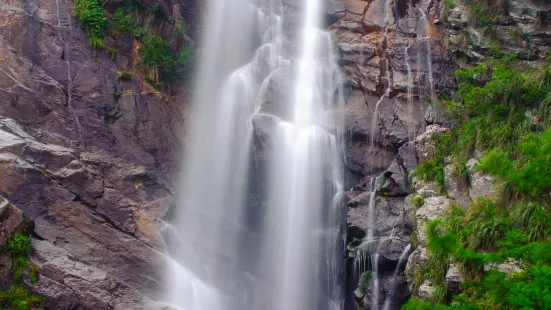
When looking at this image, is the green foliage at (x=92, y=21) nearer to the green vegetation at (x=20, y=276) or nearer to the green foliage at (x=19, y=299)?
the green vegetation at (x=20, y=276)

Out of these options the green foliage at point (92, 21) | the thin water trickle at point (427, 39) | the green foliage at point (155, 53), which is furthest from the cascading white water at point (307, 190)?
the green foliage at point (92, 21)

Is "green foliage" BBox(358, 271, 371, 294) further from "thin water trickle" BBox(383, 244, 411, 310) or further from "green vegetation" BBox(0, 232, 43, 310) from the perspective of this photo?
"green vegetation" BBox(0, 232, 43, 310)

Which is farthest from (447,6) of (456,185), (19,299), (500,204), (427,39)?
(19,299)

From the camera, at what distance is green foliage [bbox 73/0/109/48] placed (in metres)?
17.5

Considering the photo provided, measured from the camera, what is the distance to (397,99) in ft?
58.0

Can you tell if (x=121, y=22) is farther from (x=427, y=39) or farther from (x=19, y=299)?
(x=427, y=39)

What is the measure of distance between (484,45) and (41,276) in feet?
54.0

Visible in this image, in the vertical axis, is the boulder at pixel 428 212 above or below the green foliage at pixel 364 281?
above

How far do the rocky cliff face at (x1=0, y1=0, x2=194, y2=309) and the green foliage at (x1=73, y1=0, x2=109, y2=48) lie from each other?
0.29 m

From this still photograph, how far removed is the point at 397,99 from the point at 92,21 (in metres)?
12.8

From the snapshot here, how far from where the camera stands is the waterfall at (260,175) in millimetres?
14836

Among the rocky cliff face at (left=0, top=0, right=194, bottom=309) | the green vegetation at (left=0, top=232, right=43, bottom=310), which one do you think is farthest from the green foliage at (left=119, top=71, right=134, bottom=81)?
the green vegetation at (left=0, top=232, right=43, bottom=310)

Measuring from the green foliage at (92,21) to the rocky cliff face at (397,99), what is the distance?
397 inches

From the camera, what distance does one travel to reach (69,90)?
15.9 m
